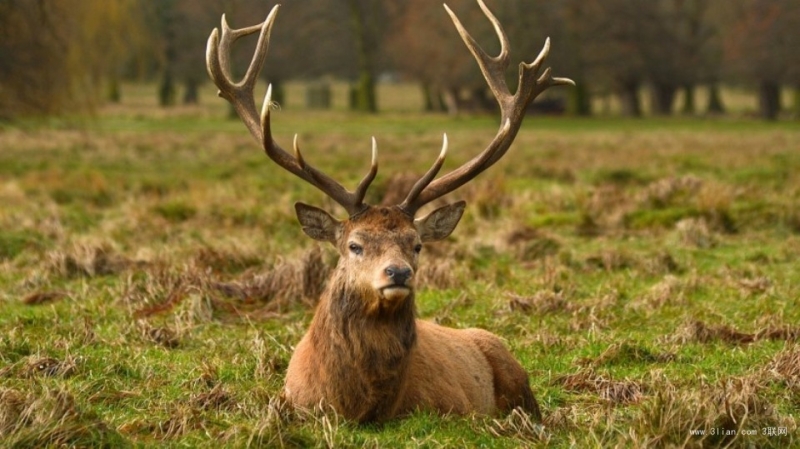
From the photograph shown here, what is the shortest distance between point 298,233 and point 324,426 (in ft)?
27.7

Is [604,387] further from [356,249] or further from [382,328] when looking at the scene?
[356,249]

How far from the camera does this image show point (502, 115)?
7559mm

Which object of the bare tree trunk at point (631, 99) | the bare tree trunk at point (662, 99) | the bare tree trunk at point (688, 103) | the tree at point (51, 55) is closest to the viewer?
the tree at point (51, 55)

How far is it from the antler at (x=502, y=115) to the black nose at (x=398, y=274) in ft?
2.56

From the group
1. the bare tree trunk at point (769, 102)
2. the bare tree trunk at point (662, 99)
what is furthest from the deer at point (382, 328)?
the bare tree trunk at point (662, 99)

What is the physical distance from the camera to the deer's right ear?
23.1 ft

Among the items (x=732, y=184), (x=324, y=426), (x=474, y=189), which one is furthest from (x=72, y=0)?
(x=324, y=426)

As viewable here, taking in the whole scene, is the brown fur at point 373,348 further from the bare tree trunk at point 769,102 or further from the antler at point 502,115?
the bare tree trunk at point 769,102

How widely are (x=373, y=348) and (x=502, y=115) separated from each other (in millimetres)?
1959

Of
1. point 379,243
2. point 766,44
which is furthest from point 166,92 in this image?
point 379,243

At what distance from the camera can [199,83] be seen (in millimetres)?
57719

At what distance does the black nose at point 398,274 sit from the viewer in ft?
20.3

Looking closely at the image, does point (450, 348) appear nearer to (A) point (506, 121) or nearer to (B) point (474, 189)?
(A) point (506, 121)

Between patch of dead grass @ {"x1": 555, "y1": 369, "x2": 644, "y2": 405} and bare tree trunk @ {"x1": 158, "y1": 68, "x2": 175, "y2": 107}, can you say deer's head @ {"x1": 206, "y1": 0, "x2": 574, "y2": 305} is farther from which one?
bare tree trunk @ {"x1": 158, "y1": 68, "x2": 175, "y2": 107}
